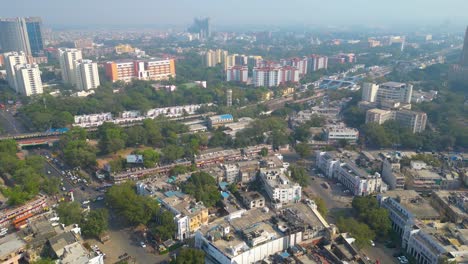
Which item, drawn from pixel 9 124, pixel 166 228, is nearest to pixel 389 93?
pixel 166 228

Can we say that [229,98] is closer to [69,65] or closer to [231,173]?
[231,173]

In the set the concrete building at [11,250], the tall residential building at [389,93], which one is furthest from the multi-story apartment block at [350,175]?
the concrete building at [11,250]

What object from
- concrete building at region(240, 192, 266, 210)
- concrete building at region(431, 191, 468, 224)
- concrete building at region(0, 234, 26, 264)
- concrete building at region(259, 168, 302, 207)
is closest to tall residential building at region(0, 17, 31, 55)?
concrete building at region(0, 234, 26, 264)

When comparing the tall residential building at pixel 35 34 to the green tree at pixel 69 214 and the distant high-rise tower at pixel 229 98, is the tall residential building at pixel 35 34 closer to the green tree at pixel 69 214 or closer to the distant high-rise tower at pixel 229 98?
the distant high-rise tower at pixel 229 98

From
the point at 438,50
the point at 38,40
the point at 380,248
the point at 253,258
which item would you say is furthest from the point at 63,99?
the point at 438,50

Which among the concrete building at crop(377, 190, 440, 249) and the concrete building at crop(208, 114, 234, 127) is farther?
the concrete building at crop(208, 114, 234, 127)

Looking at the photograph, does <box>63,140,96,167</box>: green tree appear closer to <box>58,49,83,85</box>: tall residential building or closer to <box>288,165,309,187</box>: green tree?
<box>288,165,309,187</box>: green tree
